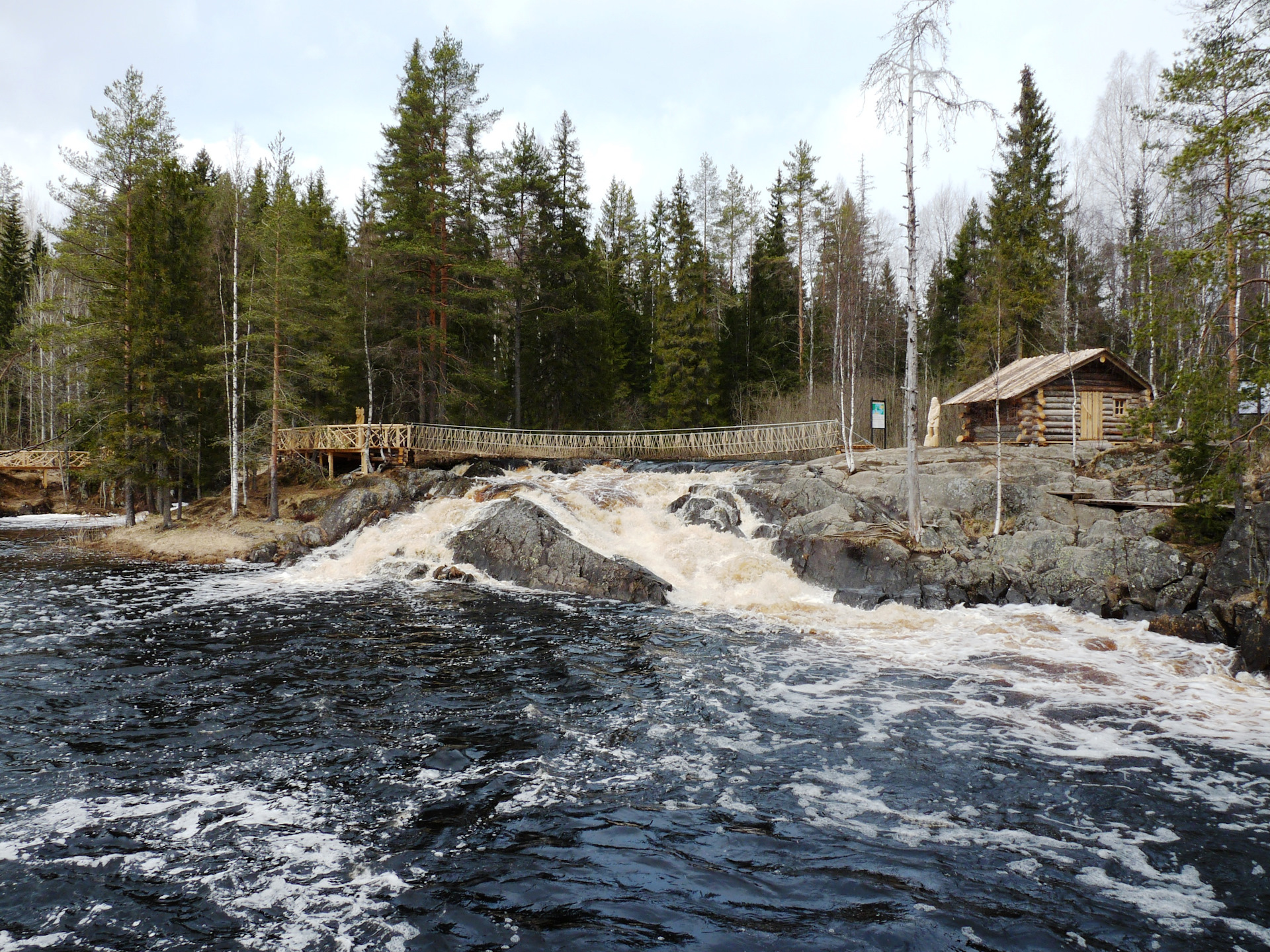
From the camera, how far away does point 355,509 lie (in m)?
21.1

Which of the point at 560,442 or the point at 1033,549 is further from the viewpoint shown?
the point at 560,442

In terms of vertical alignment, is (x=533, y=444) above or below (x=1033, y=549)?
above

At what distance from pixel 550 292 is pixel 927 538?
22504mm

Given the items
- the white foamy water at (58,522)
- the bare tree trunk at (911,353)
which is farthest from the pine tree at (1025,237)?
the white foamy water at (58,522)

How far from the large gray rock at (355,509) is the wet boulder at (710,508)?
9.12 metres

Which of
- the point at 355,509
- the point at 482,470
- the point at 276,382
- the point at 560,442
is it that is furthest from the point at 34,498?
the point at 560,442

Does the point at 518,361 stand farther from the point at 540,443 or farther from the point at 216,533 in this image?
the point at 216,533

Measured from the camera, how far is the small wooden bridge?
82.2 feet

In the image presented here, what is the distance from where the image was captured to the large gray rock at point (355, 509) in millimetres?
20531

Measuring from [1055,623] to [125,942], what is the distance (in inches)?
558

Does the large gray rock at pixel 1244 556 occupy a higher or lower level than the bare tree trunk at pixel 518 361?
lower

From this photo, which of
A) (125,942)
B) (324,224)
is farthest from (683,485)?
(324,224)

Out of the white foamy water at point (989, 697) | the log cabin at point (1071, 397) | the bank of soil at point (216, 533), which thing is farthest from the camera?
the log cabin at point (1071, 397)

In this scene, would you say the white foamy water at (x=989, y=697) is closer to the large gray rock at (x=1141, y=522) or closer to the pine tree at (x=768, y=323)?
the large gray rock at (x=1141, y=522)
